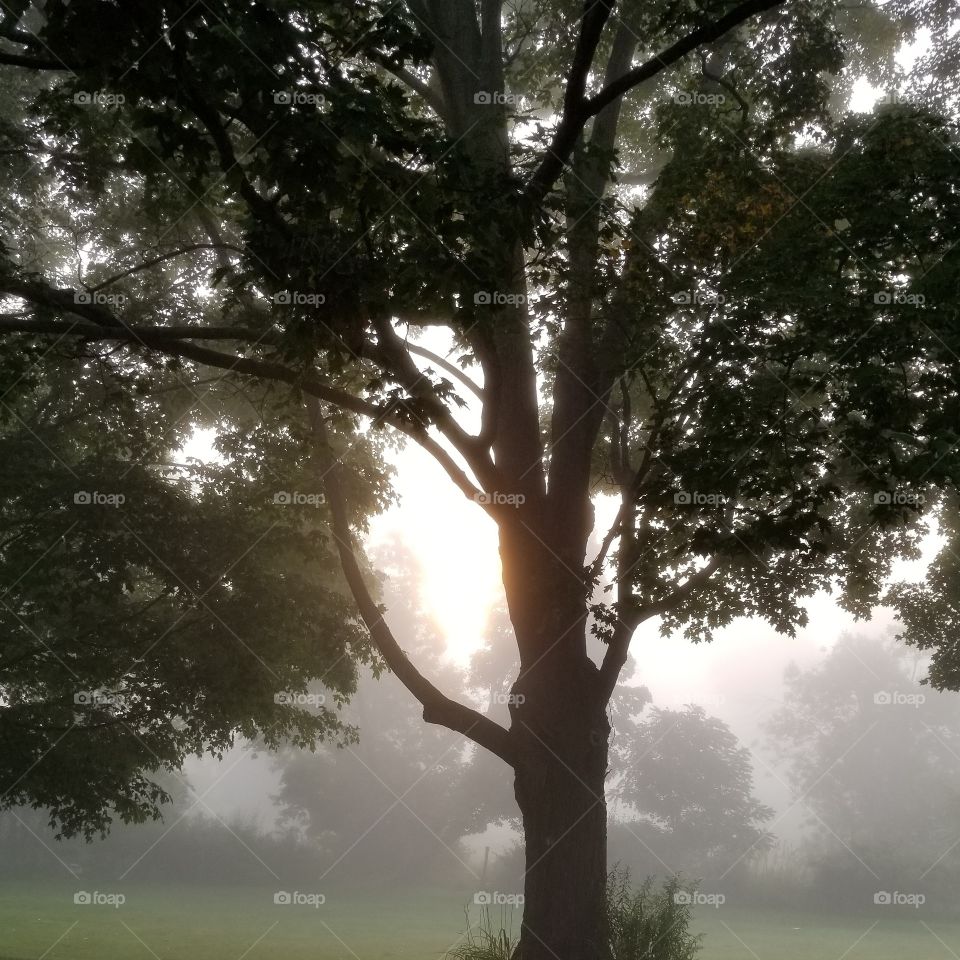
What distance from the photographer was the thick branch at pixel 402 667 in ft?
34.0

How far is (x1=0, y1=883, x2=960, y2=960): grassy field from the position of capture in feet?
95.6

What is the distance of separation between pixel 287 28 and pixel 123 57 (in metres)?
1.21

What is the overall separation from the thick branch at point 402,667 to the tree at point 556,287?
41 mm

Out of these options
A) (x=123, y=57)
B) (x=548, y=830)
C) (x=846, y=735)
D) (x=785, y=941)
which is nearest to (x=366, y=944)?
(x=785, y=941)

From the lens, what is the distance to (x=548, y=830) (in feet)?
31.9

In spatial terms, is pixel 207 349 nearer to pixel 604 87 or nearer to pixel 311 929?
pixel 604 87

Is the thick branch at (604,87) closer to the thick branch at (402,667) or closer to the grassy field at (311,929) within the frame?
the thick branch at (402,667)

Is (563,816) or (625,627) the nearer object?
(563,816)

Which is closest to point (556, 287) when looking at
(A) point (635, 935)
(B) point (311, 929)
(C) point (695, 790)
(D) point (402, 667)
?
(D) point (402, 667)

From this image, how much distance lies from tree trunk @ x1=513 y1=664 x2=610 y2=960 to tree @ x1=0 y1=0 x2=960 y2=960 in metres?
0.03

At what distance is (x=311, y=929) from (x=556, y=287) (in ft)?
109

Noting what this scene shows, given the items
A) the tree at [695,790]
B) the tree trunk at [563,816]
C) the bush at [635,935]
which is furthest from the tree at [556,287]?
the tree at [695,790]

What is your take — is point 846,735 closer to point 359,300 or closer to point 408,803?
point 408,803

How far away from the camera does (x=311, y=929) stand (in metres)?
36.1
